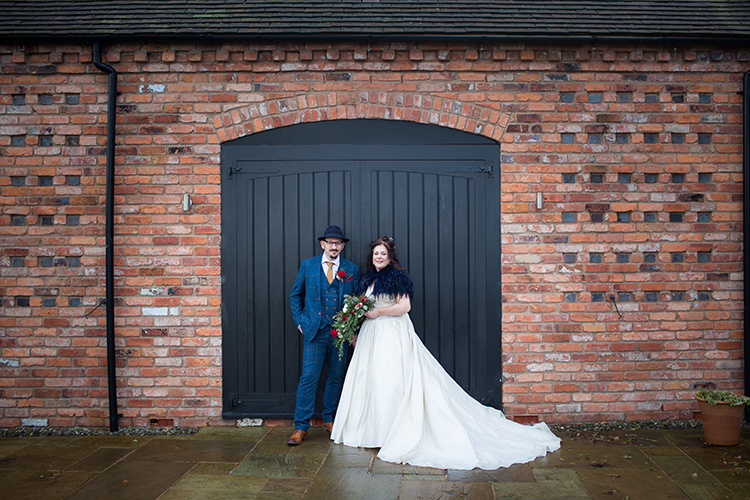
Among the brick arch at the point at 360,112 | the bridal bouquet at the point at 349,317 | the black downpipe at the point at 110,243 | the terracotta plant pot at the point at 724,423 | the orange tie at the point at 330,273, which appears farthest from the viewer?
the brick arch at the point at 360,112

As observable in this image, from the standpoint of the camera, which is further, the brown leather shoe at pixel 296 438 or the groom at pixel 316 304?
the groom at pixel 316 304

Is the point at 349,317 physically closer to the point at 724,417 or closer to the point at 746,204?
the point at 724,417

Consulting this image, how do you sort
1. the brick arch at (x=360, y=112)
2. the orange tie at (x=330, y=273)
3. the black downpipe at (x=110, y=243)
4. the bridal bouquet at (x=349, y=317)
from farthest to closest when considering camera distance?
the brick arch at (x=360, y=112) → the black downpipe at (x=110, y=243) → the orange tie at (x=330, y=273) → the bridal bouquet at (x=349, y=317)

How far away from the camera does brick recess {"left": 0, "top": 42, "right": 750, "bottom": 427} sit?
4680 mm

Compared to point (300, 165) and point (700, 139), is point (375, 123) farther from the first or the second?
point (700, 139)

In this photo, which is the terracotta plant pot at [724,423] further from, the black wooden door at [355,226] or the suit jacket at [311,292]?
the suit jacket at [311,292]

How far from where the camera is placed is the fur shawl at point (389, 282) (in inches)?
167

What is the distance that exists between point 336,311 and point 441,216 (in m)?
1.39

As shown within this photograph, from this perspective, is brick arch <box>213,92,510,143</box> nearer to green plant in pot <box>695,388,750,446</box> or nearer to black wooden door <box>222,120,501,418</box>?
black wooden door <box>222,120,501,418</box>

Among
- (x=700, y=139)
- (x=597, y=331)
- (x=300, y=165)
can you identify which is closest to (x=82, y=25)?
(x=300, y=165)

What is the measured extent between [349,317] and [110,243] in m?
2.42

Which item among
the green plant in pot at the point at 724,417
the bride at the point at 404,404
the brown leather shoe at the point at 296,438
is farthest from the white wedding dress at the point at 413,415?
the green plant in pot at the point at 724,417

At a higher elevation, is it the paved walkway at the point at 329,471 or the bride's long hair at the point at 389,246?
the bride's long hair at the point at 389,246

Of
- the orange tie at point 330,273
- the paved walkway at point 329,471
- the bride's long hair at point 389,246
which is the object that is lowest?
the paved walkway at point 329,471
